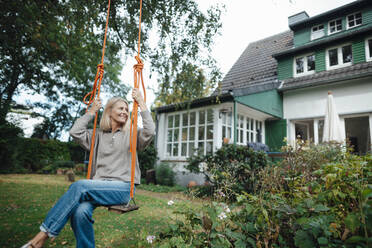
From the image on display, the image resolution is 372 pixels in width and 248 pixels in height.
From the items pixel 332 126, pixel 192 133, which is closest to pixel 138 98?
pixel 192 133

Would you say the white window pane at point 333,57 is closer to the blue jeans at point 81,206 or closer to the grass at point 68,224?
the grass at point 68,224

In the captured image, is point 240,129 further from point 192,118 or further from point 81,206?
point 81,206

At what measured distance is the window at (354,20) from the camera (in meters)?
9.05

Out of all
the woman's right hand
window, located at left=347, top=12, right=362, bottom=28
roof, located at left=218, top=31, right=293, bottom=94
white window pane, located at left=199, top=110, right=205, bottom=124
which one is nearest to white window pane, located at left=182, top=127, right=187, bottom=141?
white window pane, located at left=199, top=110, right=205, bottom=124

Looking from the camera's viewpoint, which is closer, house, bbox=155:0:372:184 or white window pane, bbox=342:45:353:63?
house, bbox=155:0:372:184

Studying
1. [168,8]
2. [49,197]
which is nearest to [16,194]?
[49,197]

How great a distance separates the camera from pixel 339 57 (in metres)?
8.77

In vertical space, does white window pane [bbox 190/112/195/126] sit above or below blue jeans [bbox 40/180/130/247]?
above

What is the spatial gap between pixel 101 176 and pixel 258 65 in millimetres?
11357

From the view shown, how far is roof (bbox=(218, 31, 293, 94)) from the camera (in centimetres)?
1084

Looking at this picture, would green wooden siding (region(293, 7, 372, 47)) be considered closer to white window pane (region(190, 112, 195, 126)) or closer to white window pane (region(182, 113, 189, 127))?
white window pane (region(190, 112, 195, 126))

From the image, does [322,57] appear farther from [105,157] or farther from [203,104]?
[105,157]

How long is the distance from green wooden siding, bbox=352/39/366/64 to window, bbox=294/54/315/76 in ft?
4.73

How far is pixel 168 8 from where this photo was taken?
4.14 m
